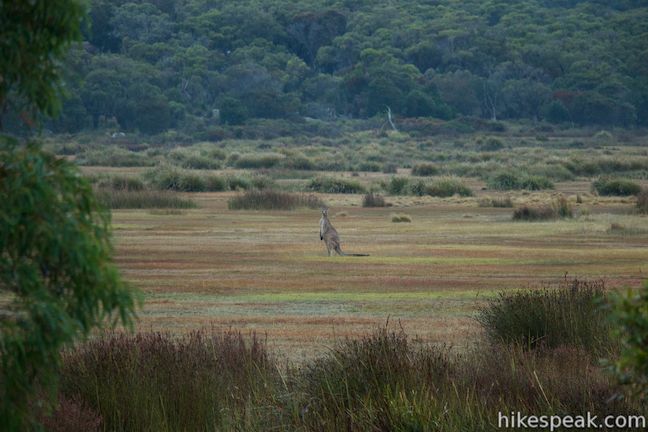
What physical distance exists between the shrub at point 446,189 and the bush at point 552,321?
39973mm

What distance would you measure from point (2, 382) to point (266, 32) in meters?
139

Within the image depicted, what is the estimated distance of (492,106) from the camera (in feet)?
434

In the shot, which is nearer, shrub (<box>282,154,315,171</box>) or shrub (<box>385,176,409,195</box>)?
shrub (<box>385,176,409,195</box>)

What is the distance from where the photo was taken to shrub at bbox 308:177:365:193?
5850cm

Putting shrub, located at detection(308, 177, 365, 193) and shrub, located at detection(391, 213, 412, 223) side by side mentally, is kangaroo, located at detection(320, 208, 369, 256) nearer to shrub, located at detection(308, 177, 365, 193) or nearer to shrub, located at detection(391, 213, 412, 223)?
shrub, located at detection(391, 213, 412, 223)

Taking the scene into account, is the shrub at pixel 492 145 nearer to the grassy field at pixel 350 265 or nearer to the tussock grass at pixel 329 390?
the grassy field at pixel 350 265

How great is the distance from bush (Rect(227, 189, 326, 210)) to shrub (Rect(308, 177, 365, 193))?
9.97 metres

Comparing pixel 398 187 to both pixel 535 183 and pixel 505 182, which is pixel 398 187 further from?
pixel 535 183

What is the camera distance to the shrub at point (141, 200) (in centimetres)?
4700

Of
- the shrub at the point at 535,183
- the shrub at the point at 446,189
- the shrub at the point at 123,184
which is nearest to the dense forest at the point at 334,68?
the shrub at the point at 123,184

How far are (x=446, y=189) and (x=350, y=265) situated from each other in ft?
92.4

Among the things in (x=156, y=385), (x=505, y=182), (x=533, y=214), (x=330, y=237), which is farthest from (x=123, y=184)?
(x=156, y=385)

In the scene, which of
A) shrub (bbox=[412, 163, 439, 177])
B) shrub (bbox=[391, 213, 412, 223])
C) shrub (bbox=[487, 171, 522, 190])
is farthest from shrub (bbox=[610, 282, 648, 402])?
shrub (bbox=[412, 163, 439, 177])

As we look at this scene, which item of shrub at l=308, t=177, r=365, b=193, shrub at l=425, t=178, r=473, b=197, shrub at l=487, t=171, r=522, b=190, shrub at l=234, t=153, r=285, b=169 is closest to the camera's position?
shrub at l=425, t=178, r=473, b=197
